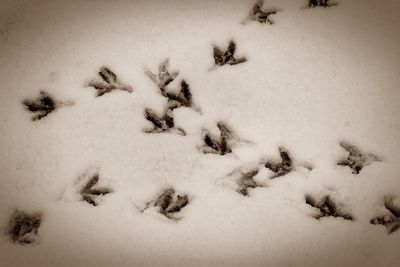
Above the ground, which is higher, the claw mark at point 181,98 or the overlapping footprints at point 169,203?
the claw mark at point 181,98

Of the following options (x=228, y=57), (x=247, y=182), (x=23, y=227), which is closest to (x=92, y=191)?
(x=23, y=227)

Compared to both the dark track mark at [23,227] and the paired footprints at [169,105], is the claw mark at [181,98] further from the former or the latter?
the dark track mark at [23,227]

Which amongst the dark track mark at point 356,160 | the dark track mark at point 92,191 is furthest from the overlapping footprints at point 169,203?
the dark track mark at point 356,160

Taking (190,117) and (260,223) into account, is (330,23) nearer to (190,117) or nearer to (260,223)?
(190,117)

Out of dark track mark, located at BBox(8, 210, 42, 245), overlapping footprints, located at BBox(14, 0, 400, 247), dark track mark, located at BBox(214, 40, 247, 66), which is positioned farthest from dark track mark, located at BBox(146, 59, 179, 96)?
dark track mark, located at BBox(8, 210, 42, 245)

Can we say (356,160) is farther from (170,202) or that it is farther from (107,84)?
(107,84)

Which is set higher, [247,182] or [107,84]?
[107,84]
